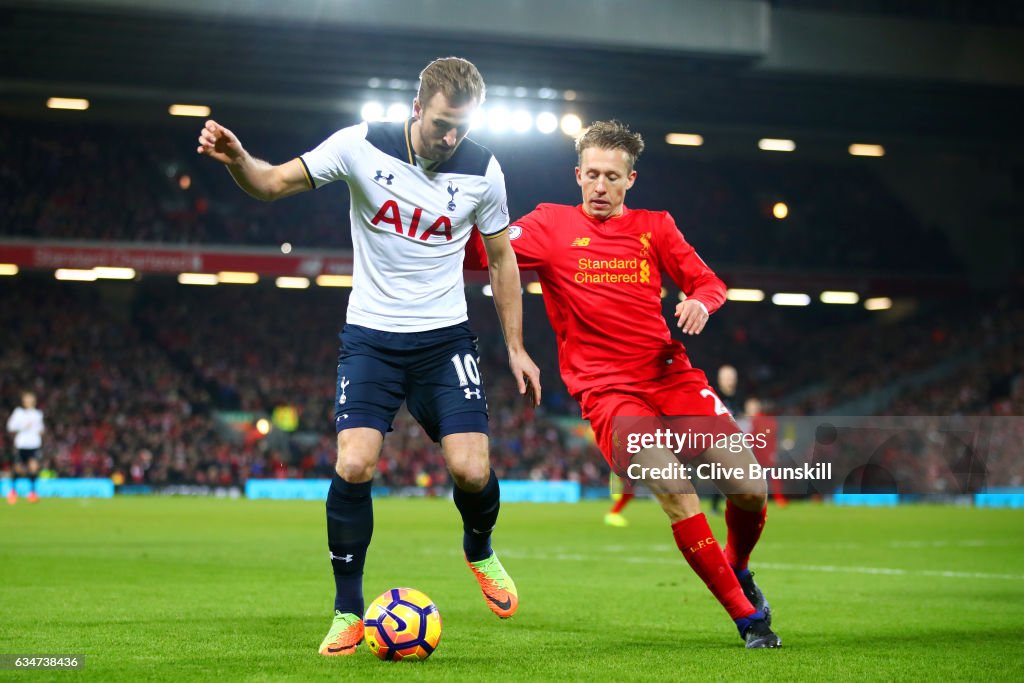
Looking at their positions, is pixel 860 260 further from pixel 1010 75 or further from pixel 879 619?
pixel 879 619

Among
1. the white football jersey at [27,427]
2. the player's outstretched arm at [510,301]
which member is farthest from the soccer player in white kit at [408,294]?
the white football jersey at [27,427]

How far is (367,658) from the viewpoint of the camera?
212 inches

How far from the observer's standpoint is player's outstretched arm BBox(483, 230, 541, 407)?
241 inches

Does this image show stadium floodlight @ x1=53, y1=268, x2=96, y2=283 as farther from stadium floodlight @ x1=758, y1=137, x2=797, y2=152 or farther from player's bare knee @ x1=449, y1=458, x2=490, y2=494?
player's bare knee @ x1=449, y1=458, x2=490, y2=494

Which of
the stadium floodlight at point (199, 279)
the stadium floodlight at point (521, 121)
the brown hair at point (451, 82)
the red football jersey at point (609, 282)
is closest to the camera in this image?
the brown hair at point (451, 82)

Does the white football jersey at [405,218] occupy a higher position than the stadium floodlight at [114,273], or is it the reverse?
the stadium floodlight at [114,273]

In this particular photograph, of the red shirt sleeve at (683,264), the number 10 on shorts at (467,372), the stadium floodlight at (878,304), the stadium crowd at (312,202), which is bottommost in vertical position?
the number 10 on shorts at (467,372)

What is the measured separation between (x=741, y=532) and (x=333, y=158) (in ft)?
8.92

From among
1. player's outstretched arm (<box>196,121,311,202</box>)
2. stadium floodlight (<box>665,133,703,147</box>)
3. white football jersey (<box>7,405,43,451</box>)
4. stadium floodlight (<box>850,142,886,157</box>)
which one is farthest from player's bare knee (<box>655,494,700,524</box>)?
stadium floodlight (<box>850,142,886,157</box>)

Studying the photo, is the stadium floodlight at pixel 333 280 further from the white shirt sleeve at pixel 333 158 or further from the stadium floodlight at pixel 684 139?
the white shirt sleeve at pixel 333 158

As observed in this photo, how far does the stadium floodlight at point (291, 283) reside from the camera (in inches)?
1475

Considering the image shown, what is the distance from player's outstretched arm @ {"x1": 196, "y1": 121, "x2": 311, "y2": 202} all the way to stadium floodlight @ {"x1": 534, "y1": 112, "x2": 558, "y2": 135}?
86.9 ft

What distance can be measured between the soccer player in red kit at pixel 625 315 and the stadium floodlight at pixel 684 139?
2907 centimetres

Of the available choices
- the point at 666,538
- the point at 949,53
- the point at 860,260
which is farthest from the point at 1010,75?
the point at 666,538
